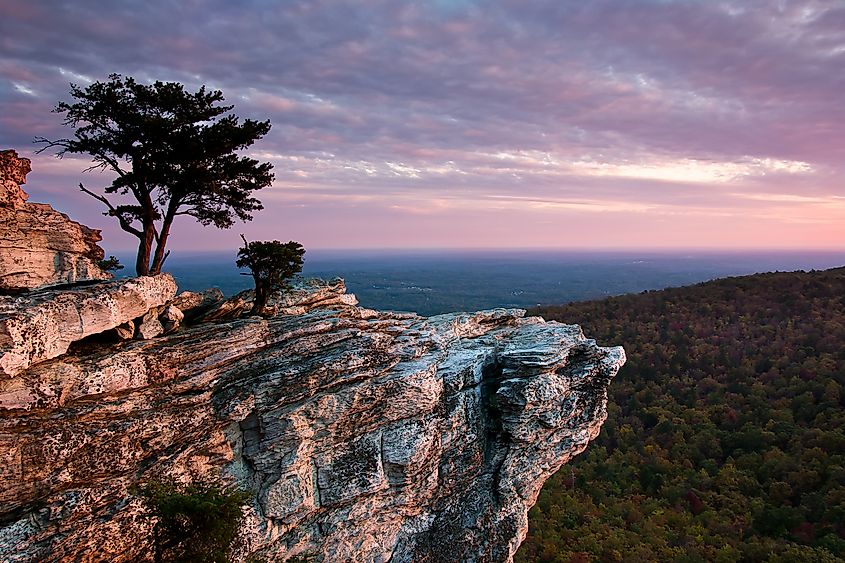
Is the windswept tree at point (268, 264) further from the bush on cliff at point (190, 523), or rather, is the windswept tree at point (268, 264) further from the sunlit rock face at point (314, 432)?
the bush on cliff at point (190, 523)

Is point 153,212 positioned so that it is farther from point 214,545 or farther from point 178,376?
Answer: point 214,545

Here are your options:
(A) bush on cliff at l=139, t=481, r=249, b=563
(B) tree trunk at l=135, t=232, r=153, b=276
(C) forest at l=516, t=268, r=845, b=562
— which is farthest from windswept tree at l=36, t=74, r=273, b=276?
(C) forest at l=516, t=268, r=845, b=562

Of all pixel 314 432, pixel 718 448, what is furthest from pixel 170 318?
pixel 718 448

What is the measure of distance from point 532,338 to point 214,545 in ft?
41.4

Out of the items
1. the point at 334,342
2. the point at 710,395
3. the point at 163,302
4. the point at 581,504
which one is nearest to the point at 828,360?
the point at 710,395

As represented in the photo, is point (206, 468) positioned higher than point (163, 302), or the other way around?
point (163, 302)

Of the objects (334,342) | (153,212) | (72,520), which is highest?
(153,212)

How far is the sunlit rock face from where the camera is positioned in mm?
10430

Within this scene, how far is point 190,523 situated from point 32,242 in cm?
984

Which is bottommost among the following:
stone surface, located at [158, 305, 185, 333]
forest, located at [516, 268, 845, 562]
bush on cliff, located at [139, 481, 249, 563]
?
forest, located at [516, 268, 845, 562]

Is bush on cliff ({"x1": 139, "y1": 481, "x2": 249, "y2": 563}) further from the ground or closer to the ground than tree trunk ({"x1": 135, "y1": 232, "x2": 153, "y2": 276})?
closer to the ground

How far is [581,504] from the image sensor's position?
29.6m

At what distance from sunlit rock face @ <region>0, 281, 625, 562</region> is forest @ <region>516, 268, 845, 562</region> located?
41.7 feet

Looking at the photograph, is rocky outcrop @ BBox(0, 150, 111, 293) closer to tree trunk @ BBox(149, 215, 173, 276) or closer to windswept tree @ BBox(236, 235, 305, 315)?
tree trunk @ BBox(149, 215, 173, 276)
